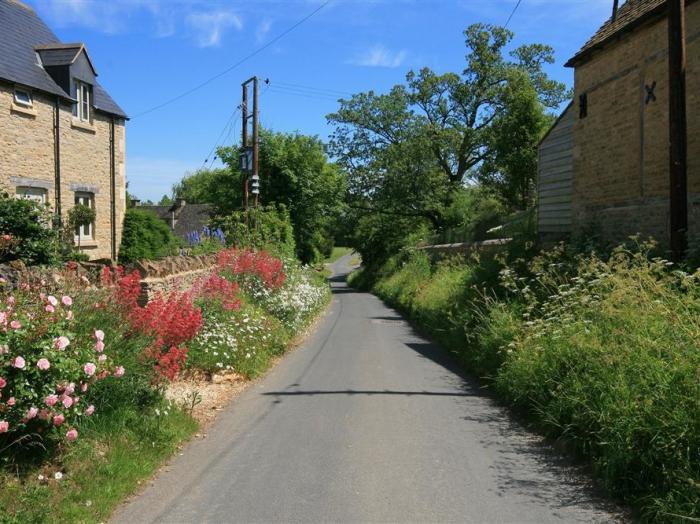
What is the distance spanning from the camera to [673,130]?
28.5ft

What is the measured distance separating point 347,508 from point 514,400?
12.4ft

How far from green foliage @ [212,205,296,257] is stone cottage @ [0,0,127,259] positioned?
406 cm

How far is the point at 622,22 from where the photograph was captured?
1305 centimetres

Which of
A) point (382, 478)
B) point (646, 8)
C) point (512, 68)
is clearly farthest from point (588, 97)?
point (512, 68)

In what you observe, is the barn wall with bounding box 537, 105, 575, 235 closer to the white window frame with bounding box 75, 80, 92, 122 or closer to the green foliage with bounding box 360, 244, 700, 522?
the green foliage with bounding box 360, 244, 700, 522

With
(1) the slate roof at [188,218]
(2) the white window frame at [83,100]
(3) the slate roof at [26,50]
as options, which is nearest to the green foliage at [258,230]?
(3) the slate roof at [26,50]

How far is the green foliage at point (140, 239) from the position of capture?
69.8ft

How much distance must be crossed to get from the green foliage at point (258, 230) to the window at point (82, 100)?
18.9 ft

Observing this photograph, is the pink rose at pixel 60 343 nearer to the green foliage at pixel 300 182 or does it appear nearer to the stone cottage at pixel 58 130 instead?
the stone cottage at pixel 58 130

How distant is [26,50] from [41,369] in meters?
17.2

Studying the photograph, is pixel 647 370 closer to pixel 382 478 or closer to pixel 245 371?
pixel 382 478

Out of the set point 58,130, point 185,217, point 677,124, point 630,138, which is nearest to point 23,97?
point 58,130

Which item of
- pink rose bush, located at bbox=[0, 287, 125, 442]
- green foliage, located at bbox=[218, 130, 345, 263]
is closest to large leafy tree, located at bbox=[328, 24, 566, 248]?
green foliage, located at bbox=[218, 130, 345, 263]

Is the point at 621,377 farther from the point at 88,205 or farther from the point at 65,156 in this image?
the point at 88,205
